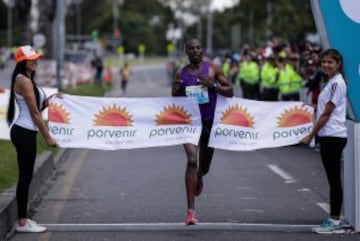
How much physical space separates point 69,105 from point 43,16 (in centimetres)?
3574

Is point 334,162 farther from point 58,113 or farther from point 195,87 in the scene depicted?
point 58,113

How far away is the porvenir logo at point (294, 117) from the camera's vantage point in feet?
30.5

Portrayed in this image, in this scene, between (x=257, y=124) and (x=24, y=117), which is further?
(x=257, y=124)

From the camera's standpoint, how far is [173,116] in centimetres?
936

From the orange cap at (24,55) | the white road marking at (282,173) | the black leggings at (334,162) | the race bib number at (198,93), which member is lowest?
the white road marking at (282,173)

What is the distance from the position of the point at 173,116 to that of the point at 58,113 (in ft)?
4.07

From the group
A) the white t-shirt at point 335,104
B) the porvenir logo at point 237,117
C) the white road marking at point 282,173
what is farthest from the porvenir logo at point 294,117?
the white road marking at point 282,173

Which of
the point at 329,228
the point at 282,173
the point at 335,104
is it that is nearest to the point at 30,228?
the point at 329,228

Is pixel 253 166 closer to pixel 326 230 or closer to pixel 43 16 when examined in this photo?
pixel 326 230

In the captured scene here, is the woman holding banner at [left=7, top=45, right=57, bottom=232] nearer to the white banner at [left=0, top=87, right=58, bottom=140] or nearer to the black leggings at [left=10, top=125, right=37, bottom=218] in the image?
the black leggings at [left=10, top=125, right=37, bottom=218]

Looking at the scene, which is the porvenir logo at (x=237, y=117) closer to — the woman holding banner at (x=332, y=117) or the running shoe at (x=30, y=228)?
the woman holding banner at (x=332, y=117)

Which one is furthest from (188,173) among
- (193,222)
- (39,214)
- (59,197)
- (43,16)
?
(43,16)

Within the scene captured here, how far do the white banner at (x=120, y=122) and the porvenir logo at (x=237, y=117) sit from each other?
312 mm

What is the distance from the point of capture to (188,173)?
29.5 feet
